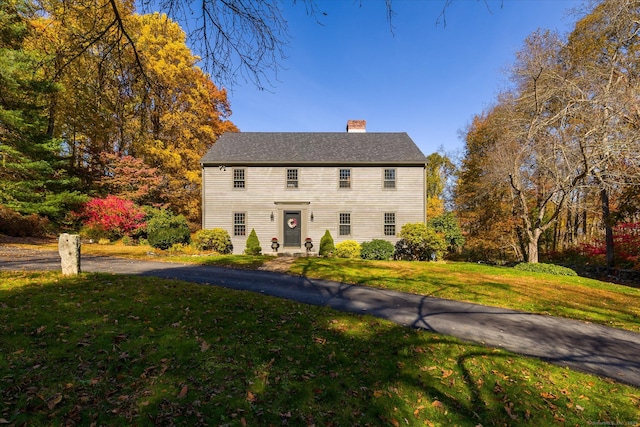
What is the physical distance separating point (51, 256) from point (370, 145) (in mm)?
19403

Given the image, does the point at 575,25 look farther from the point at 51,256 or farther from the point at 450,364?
the point at 51,256

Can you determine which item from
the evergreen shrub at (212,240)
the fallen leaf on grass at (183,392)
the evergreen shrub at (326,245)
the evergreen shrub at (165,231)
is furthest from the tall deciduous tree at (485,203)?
the evergreen shrub at (165,231)

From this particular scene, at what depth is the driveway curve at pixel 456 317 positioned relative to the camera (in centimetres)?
515

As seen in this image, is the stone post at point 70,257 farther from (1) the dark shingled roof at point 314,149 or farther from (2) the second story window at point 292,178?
(2) the second story window at point 292,178

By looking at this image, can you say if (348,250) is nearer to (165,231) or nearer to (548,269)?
(548,269)

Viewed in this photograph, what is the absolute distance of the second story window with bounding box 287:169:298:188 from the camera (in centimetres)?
1911

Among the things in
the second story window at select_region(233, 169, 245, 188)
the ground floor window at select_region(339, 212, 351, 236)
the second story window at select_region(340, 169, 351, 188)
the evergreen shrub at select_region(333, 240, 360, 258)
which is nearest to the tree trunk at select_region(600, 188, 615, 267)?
the evergreen shrub at select_region(333, 240, 360, 258)

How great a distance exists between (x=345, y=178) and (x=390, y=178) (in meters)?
3.22

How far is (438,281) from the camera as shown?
33.4ft

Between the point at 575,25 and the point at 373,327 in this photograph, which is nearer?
the point at 373,327

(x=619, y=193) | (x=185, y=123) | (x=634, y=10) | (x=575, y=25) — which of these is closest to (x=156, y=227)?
(x=185, y=123)

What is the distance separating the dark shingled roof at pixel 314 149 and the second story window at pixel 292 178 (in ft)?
2.18

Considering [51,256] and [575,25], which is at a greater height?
[575,25]

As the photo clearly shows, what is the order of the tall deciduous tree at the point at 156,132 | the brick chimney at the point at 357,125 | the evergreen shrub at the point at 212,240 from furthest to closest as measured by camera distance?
the brick chimney at the point at 357,125, the tall deciduous tree at the point at 156,132, the evergreen shrub at the point at 212,240
